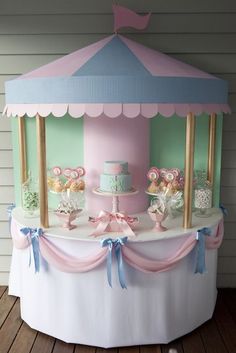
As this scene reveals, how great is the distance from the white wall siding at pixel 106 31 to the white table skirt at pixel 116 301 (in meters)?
1.45

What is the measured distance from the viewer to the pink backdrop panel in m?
2.84

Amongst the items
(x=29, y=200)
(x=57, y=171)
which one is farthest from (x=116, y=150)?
(x=29, y=200)

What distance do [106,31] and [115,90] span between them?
103cm

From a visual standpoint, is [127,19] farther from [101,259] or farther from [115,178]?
[101,259]

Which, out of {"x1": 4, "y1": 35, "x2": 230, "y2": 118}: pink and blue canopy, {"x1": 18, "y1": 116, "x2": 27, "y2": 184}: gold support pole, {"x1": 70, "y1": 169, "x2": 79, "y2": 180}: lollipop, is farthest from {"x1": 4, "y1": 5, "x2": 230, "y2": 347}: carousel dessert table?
{"x1": 18, "y1": 116, "x2": 27, "y2": 184}: gold support pole

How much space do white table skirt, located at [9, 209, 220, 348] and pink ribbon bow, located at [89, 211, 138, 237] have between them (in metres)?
0.10

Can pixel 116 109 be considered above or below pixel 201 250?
above

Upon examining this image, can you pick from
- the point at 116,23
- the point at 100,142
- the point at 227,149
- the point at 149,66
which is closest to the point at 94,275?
the point at 100,142

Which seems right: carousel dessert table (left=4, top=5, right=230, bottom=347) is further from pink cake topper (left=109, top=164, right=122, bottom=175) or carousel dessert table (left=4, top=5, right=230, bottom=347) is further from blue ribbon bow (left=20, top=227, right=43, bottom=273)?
pink cake topper (left=109, top=164, right=122, bottom=175)

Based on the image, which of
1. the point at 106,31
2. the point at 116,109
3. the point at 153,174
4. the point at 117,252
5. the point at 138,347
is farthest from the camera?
the point at 106,31

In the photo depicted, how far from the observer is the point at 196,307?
2.74m

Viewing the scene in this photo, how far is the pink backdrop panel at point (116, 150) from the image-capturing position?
9.31 ft

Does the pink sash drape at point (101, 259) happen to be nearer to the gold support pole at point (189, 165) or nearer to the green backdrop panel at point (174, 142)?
the gold support pole at point (189, 165)

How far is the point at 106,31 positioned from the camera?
3.08m
